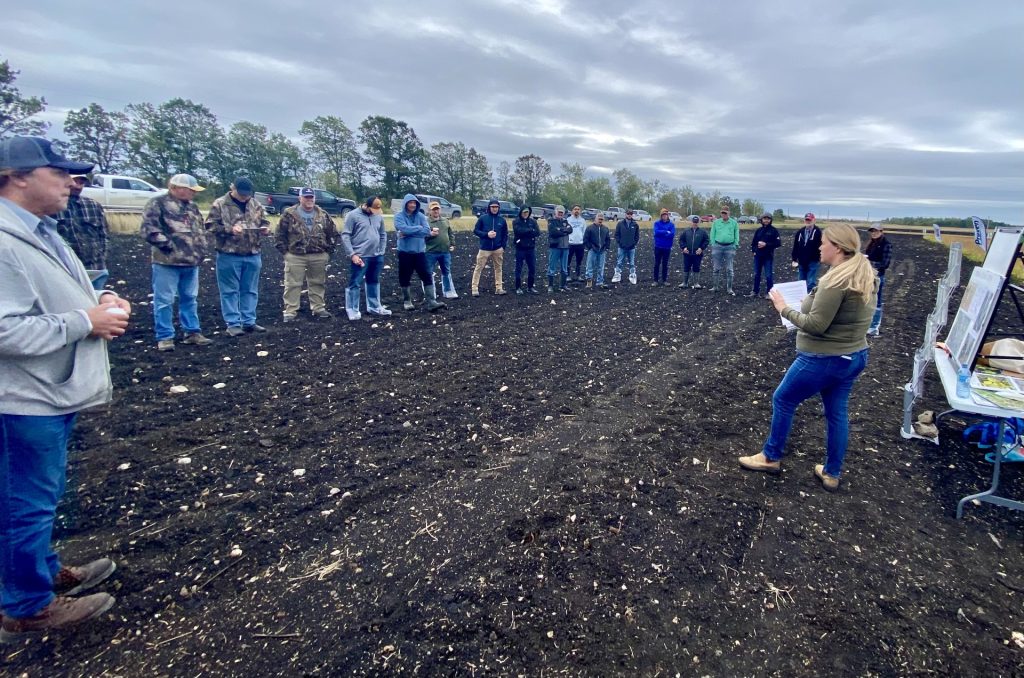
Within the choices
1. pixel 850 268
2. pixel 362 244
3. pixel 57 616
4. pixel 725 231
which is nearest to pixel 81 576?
pixel 57 616

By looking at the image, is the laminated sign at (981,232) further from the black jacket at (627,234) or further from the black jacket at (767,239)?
the black jacket at (627,234)

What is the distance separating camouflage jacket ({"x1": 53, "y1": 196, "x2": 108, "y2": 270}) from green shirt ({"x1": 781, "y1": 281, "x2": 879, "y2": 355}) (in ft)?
22.0

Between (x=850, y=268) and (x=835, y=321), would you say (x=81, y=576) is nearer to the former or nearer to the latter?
(x=835, y=321)

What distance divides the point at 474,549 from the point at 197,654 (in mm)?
1356

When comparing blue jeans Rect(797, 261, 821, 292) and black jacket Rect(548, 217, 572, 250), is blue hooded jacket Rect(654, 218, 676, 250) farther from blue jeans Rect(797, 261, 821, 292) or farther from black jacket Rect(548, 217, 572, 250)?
blue jeans Rect(797, 261, 821, 292)

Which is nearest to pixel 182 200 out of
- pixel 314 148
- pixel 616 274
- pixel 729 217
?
pixel 616 274

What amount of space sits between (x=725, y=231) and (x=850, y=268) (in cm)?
880

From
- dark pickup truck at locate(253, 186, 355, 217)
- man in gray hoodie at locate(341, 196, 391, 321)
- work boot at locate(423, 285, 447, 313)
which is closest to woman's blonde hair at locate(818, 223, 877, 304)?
man in gray hoodie at locate(341, 196, 391, 321)

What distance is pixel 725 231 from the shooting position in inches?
451

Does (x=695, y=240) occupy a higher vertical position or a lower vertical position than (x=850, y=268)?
higher

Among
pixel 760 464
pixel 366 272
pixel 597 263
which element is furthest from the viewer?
pixel 597 263

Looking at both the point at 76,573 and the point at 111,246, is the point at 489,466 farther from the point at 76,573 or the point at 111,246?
the point at 111,246

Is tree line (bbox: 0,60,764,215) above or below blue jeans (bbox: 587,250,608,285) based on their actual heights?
above

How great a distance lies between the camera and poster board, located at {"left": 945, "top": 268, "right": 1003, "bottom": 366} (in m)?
3.68
